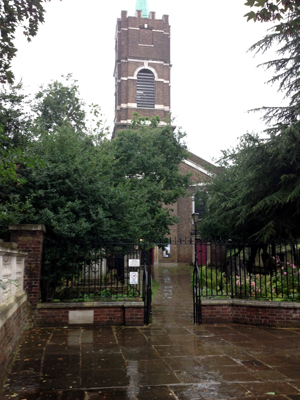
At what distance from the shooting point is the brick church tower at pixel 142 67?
32.4 metres

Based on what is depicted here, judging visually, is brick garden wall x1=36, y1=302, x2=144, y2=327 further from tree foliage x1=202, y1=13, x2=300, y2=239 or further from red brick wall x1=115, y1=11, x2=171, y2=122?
red brick wall x1=115, y1=11, x2=171, y2=122

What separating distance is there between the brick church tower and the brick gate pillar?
24.6m

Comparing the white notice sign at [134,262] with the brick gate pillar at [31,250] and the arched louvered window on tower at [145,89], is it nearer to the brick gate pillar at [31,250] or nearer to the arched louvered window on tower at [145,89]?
the brick gate pillar at [31,250]

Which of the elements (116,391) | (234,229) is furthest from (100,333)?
(234,229)

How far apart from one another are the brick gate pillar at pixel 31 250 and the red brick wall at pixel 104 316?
404mm

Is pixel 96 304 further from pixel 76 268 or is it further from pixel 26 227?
pixel 26 227

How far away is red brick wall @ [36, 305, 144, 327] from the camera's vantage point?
8.21 meters

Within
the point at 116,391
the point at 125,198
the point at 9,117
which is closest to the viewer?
the point at 116,391

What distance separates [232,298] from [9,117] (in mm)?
9426

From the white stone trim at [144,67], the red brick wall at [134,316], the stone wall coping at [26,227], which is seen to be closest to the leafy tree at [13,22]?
the stone wall coping at [26,227]

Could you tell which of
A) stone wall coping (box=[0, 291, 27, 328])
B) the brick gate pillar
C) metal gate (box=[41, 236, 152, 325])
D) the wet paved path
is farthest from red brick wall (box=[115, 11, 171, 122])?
stone wall coping (box=[0, 291, 27, 328])

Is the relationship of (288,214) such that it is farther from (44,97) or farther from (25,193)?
(44,97)

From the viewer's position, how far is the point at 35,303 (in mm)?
8164

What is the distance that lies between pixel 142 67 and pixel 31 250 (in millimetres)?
28184
